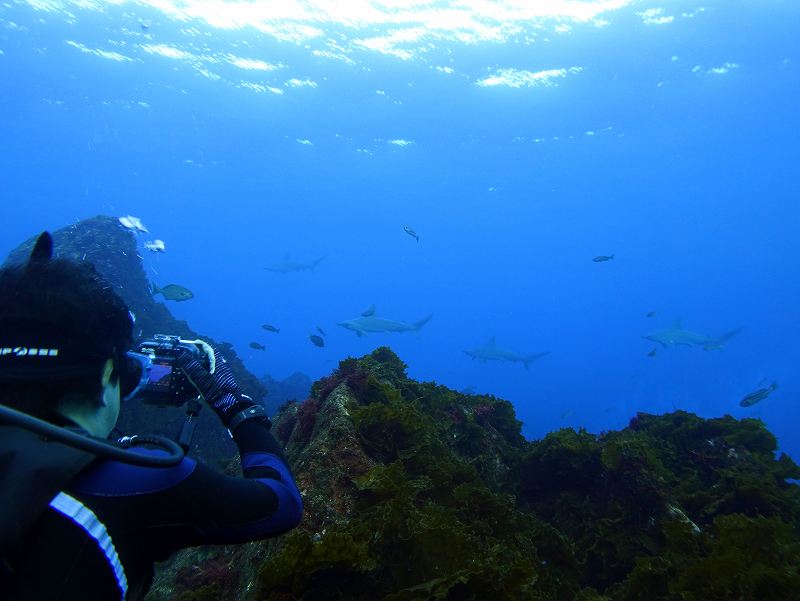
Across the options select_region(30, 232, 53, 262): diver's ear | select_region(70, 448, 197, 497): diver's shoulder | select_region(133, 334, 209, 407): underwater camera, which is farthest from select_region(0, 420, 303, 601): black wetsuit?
select_region(30, 232, 53, 262): diver's ear

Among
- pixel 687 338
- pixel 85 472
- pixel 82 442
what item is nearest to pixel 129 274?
pixel 85 472

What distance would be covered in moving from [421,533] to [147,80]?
48793 millimetres

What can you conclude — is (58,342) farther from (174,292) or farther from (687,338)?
(687,338)

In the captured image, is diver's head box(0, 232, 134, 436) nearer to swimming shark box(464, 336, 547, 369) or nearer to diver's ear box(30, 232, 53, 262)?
diver's ear box(30, 232, 53, 262)

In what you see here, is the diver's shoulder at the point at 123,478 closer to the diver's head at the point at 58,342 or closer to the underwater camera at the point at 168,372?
the diver's head at the point at 58,342

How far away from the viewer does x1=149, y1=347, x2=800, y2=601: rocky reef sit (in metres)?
3.39

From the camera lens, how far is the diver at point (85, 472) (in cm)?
117

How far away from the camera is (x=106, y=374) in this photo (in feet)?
6.09

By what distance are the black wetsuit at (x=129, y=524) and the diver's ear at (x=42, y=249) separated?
102cm

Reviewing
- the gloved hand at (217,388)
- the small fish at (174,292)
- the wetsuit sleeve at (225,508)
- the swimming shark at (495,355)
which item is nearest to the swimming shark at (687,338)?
the swimming shark at (495,355)

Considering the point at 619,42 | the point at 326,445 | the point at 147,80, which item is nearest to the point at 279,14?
the point at 147,80

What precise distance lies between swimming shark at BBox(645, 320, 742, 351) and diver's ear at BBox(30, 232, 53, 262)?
25.6 metres

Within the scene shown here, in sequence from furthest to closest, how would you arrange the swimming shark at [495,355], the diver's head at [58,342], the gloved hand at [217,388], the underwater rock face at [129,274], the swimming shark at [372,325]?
the swimming shark at [495,355], the swimming shark at [372,325], the underwater rock face at [129,274], the gloved hand at [217,388], the diver's head at [58,342]

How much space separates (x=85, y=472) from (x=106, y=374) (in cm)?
58
